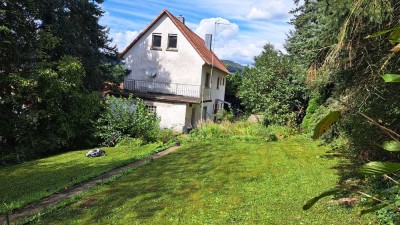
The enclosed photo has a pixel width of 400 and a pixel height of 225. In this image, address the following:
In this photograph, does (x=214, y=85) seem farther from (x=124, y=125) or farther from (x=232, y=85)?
(x=124, y=125)

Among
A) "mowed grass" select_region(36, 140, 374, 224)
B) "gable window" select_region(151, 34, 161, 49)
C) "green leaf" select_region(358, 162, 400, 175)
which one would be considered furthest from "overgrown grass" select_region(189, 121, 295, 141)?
"green leaf" select_region(358, 162, 400, 175)

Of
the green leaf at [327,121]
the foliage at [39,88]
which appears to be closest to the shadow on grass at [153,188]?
the green leaf at [327,121]

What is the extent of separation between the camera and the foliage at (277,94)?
67.7ft

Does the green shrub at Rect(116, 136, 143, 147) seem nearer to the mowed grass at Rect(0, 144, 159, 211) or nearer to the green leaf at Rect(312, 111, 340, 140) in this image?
the mowed grass at Rect(0, 144, 159, 211)

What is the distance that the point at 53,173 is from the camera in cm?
1262

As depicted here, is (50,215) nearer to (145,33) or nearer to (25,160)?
(25,160)

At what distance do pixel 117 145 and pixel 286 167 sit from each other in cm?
983

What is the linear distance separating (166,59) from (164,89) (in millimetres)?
2329

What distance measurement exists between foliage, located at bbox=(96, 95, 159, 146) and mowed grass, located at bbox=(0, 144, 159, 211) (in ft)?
3.87

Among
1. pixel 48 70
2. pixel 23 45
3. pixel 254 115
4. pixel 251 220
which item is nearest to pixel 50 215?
pixel 251 220

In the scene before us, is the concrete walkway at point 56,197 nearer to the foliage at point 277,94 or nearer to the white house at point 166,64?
the foliage at point 277,94

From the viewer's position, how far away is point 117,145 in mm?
17922

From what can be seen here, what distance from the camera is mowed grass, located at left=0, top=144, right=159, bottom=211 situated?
31.3 feet

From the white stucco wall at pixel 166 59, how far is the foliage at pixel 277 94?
203 inches
